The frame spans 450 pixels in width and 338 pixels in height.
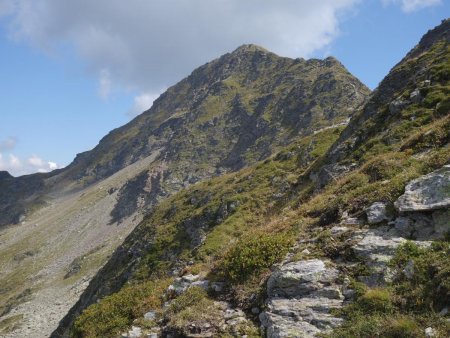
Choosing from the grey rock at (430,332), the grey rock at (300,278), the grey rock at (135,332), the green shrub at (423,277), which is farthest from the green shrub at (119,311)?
the grey rock at (430,332)

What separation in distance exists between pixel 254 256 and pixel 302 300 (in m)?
3.54

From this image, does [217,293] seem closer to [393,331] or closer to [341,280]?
[341,280]

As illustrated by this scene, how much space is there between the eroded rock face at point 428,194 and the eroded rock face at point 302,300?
12.4 feet

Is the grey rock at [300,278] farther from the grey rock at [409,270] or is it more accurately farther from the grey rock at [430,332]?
the grey rock at [430,332]

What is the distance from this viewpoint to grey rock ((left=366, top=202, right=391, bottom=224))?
15719 mm

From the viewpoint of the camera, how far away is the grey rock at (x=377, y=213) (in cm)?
1572

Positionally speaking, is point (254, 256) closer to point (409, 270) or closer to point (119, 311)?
point (409, 270)

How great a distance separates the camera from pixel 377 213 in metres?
16.1

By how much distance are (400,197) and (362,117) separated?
26.3m

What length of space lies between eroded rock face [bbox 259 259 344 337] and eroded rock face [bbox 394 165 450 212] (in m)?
3.78

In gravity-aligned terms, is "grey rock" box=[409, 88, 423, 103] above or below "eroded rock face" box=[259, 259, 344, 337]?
above

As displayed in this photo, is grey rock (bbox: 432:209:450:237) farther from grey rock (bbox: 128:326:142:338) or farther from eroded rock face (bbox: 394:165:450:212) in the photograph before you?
grey rock (bbox: 128:326:142:338)

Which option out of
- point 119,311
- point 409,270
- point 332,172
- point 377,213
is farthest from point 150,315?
point 332,172

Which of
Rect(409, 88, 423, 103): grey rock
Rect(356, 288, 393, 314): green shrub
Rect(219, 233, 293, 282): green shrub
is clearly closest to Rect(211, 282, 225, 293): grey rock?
Rect(219, 233, 293, 282): green shrub
